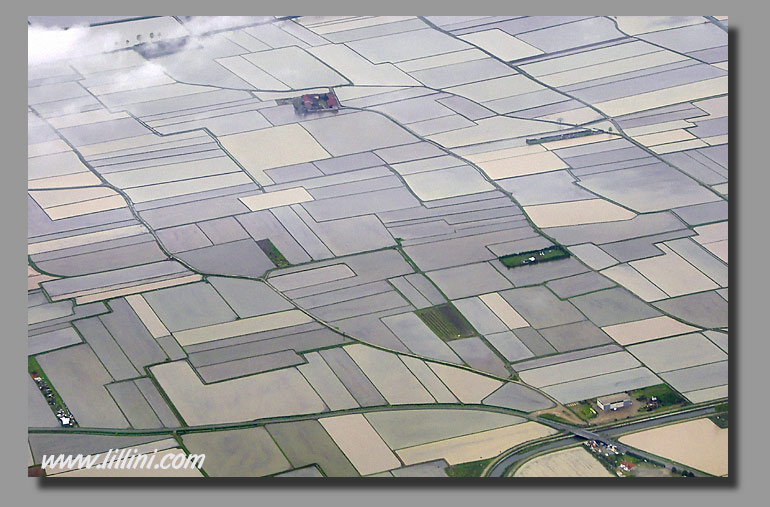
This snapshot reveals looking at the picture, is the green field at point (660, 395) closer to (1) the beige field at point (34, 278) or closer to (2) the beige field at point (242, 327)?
(2) the beige field at point (242, 327)

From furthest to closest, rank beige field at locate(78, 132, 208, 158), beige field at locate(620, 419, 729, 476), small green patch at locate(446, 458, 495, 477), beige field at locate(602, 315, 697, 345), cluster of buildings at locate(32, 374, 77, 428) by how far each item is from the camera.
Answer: beige field at locate(78, 132, 208, 158), beige field at locate(602, 315, 697, 345), cluster of buildings at locate(32, 374, 77, 428), beige field at locate(620, 419, 729, 476), small green patch at locate(446, 458, 495, 477)

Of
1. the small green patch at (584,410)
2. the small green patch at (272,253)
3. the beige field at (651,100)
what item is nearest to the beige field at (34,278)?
the small green patch at (272,253)

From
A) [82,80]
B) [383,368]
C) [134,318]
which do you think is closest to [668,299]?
[383,368]

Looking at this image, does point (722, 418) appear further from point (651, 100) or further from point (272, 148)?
point (272, 148)

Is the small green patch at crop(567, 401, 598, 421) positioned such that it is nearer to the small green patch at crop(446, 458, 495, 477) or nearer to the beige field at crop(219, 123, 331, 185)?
the small green patch at crop(446, 458, 495, 477)

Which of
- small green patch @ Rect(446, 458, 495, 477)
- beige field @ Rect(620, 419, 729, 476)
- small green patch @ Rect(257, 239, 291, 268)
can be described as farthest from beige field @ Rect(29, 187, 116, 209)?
beige field @ Rect(620, 419, 729, 476)

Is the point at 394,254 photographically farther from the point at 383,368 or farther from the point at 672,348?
the point at 672,348

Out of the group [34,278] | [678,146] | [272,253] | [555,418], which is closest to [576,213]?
[678,146]
